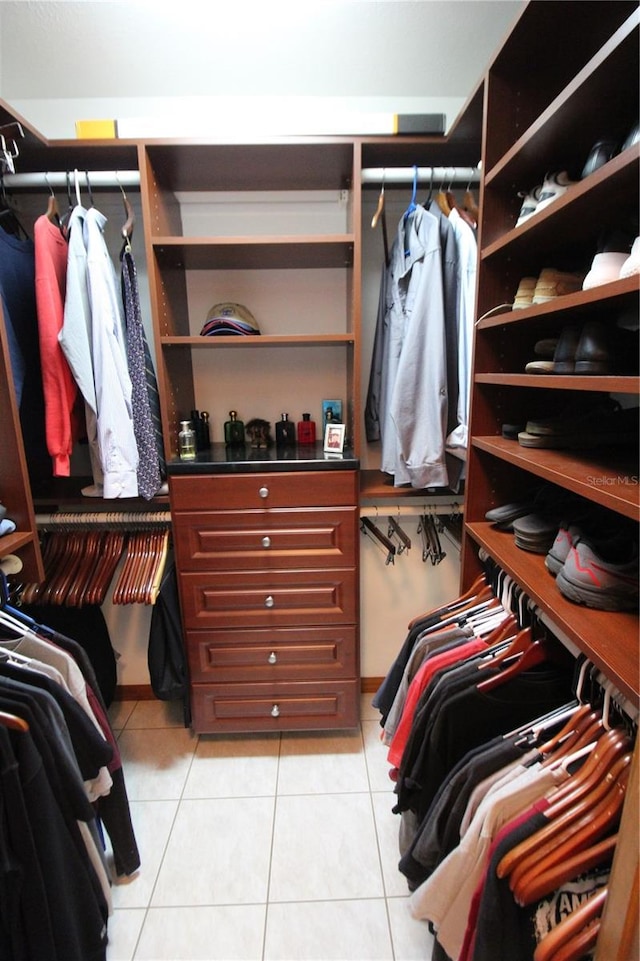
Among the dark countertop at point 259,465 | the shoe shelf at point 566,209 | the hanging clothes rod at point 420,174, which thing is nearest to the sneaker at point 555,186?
the shoe shelf at point 566,209

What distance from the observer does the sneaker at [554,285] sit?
916mm

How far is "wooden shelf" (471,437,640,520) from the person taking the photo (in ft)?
2.07

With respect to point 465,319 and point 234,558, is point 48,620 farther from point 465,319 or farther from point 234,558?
point 465,319

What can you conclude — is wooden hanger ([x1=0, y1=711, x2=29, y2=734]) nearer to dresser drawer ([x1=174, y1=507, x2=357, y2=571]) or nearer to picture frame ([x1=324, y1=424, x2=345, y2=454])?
dresser drawer ([x1=174, y1=507, x2=357, y2=571])

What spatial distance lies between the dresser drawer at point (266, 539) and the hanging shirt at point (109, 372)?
24 cm

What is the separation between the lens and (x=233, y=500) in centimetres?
142

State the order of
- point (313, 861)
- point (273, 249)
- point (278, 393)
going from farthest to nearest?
point (278, 393) < point (273, 249) < point (313, 861)

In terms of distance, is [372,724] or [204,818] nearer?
[204,818]

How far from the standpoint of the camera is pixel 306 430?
1.69 meters

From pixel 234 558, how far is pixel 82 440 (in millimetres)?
670

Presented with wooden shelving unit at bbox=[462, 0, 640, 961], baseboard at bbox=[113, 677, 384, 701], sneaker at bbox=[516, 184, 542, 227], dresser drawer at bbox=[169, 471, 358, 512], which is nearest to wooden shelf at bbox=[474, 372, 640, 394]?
wooden shelving unit at bbox=[462, 0, 640, 961]

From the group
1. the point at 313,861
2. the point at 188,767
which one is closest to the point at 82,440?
the point at 188,767

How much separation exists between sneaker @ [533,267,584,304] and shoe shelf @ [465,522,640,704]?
→ 57 centimetres

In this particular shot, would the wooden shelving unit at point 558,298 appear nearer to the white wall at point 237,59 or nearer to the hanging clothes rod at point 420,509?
the hanging clothes rod at point 420,509
